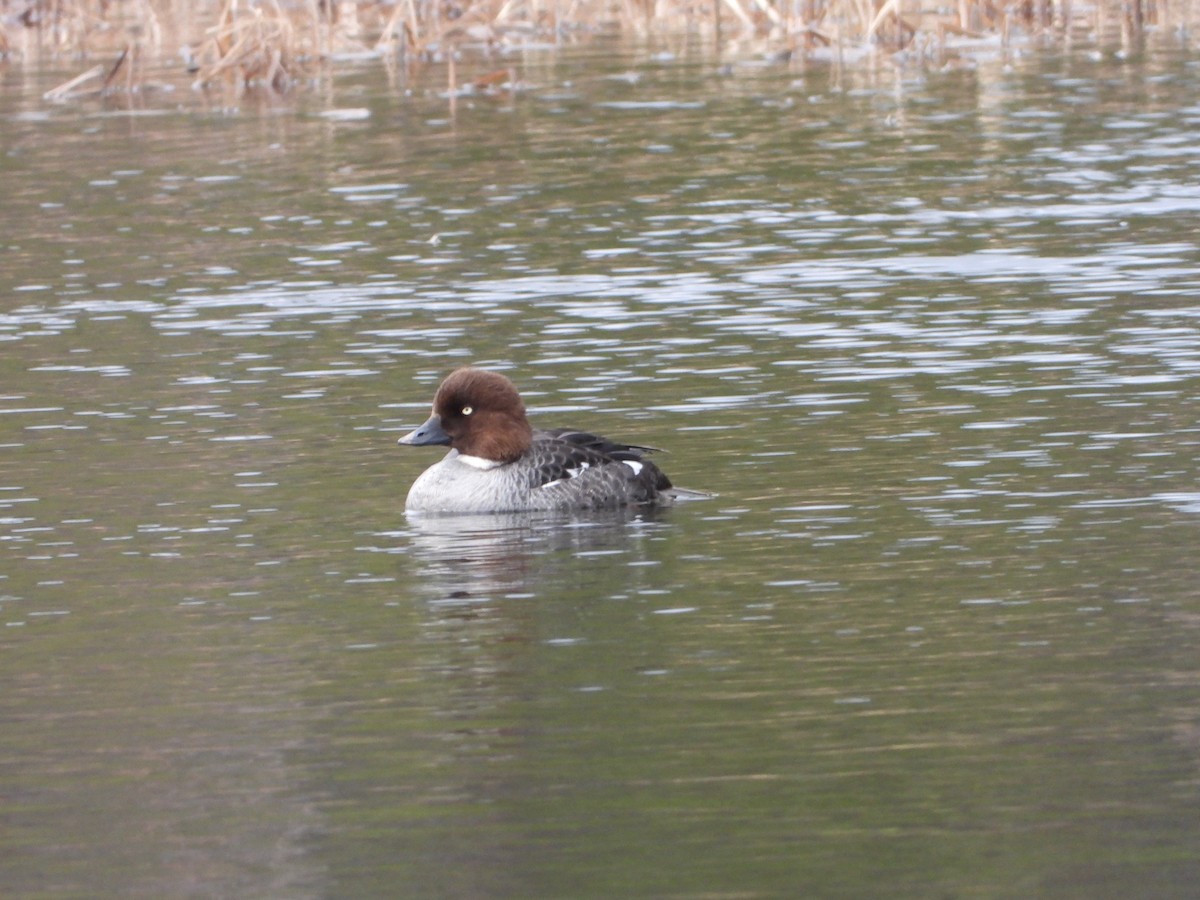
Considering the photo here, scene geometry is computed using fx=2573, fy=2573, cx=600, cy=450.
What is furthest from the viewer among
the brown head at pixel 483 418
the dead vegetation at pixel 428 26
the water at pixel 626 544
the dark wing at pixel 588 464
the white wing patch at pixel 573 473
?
the dead vegetation at pixel 428 26

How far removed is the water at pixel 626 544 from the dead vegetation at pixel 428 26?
31.1 feet

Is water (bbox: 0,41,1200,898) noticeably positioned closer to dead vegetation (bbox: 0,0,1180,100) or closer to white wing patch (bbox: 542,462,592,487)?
white wing patch (bbox: 542,462,592,487)

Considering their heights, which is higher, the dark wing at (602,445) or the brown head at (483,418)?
the brown head at (483,418)

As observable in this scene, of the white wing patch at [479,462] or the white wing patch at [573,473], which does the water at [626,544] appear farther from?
the white wing patch at [479,462]

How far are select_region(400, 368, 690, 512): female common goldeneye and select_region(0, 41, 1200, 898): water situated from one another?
7.7 inches

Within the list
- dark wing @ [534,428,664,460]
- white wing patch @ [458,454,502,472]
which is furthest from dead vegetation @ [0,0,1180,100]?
dark wing @ [534,428,664,460]

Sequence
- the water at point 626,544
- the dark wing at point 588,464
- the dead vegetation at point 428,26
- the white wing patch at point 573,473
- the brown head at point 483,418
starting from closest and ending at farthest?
the water at point 626,544 → the dark wing at point 588,464 → the white wing patch at point 573,473 → the brown head at point 483,418 → the dead vegetation at point 428,26

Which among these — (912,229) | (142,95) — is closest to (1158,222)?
(912,229)

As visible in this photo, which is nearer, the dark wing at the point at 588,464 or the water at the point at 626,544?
the water at the point at 626,544

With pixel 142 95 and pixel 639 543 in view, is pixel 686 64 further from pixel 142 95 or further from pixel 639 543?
pixel 639 543

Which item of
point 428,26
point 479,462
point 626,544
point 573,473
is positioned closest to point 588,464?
point 573,473

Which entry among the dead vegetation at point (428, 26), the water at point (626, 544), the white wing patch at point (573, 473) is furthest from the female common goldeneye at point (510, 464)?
the dead vegetation at point (428, 26)

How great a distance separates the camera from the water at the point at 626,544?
8344 millimetres

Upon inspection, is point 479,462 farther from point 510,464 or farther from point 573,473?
point 573,473
